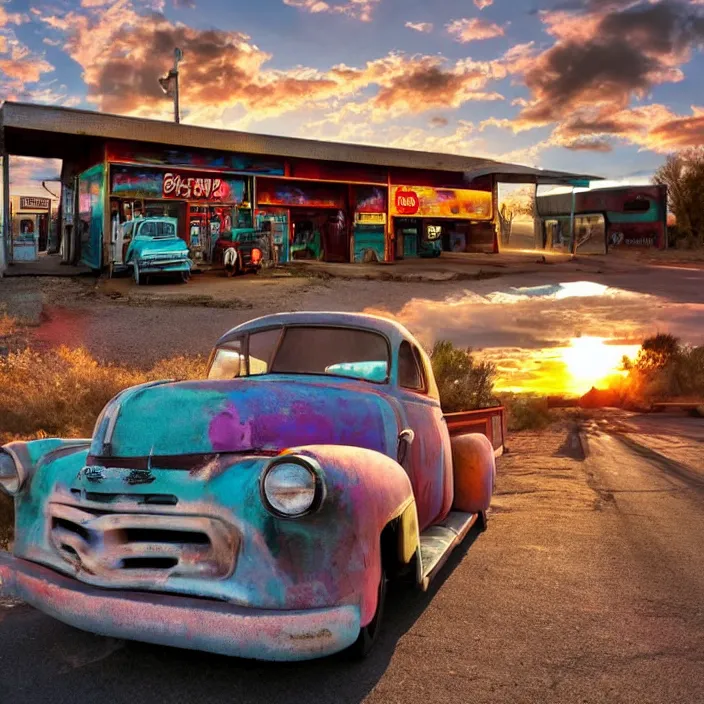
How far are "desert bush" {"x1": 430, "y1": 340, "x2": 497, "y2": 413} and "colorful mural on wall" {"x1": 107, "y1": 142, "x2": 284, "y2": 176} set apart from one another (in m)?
11.3

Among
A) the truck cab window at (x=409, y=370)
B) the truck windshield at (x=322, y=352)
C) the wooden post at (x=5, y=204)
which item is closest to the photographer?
the truck windshield at (x=322, y=352)

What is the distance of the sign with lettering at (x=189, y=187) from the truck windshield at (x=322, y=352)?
67.1ft

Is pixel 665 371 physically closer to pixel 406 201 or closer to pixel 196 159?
pixel 406 201

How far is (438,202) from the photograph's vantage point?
98.5 ft

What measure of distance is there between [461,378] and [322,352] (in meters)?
12.5

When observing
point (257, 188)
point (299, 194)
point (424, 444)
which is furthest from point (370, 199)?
point (424, 444)

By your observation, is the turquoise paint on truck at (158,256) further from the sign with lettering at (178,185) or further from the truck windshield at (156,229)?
the sign with lettering at (178,185)

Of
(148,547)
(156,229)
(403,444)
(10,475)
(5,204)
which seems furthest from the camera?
(5,204)

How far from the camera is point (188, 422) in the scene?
11.4 ft

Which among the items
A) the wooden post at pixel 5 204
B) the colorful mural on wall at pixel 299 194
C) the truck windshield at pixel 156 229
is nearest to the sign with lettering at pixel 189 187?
the colorful mural on wall at pixel 299 194

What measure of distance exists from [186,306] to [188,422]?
44.9 feet

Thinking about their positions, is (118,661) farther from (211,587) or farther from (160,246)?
(160,246)

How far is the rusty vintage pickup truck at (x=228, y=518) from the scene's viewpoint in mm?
2945

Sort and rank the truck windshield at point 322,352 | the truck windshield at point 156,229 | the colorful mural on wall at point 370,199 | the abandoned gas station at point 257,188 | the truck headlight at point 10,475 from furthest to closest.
→ the colorful mural on wall at point 370,199, the abandoned gas station at point 257,188, the truck windshield at point 156,229, the truck windshield at point 322,352, the truck headlight at point 10,475
